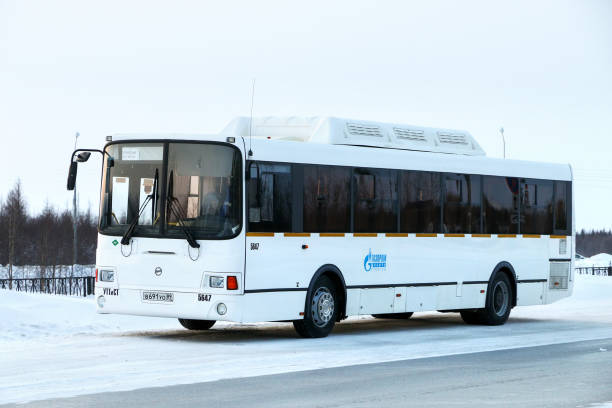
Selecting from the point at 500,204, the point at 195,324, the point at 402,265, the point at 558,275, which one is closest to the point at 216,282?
the point at 195,324

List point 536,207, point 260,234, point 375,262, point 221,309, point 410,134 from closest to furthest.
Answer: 1. point 221,309
2. point 260,234
3. point 375,262
4. point 410,134
5. point 536,207

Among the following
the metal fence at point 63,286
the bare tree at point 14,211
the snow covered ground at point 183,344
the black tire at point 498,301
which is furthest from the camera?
the bare tree at point 14,211

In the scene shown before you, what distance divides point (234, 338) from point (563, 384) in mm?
6577

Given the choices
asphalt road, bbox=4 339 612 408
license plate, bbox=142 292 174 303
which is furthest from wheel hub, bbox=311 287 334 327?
asphalt road, bbox=4 339 612 408

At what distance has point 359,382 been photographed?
12508mm

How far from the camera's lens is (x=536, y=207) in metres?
23.2

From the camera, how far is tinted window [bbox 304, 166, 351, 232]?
17844 mm

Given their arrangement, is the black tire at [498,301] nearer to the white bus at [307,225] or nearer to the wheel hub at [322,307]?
the white bus at [307,225]

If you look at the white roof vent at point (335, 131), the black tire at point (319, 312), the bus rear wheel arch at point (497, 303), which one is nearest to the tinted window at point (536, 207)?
the bus rear wheel arch at point (497, 303)

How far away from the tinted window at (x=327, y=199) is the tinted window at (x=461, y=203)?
2.97 metres

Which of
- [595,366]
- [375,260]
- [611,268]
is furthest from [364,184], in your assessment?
[611,268]

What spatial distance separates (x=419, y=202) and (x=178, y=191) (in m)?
5.14

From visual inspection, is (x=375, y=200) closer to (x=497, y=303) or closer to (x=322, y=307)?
(x=322, y=307)

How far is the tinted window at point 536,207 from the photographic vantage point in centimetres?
2292
